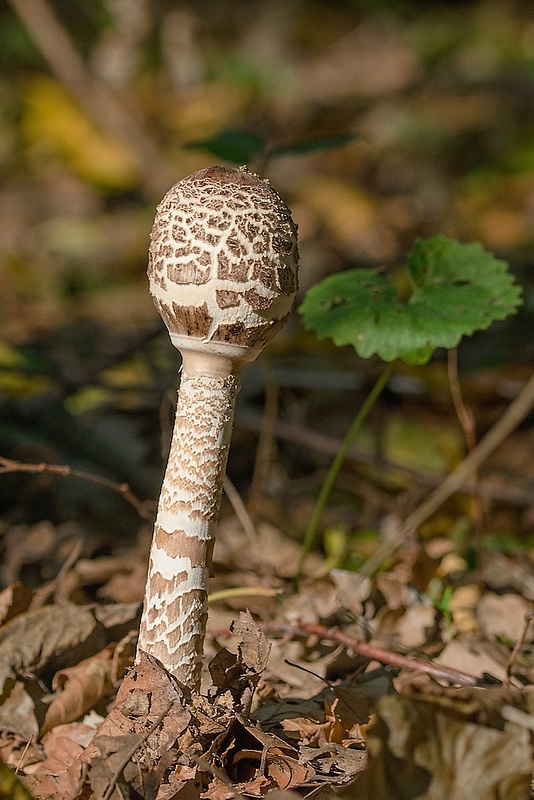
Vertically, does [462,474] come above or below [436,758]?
above

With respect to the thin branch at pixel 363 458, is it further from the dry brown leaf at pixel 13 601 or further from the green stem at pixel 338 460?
the dry brown leaf at pixel 13 601

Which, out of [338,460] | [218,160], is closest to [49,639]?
[338,460]

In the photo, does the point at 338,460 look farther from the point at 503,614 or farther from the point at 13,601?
the point at 13,601

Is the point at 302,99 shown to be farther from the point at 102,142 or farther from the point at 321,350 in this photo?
the point at 321,350

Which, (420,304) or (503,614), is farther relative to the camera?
(503,614)

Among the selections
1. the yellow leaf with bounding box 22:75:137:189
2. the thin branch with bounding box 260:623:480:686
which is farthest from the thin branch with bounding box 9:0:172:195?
the thin branch with bounding box 260:623:480:686

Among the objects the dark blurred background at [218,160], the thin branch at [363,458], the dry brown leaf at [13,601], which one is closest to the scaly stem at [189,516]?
the dry brown leaf at [13,601]

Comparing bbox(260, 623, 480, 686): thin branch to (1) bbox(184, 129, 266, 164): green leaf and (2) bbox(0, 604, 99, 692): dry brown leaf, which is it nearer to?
(2) bbox(0, 604, 99, 692): dry brown leaf
